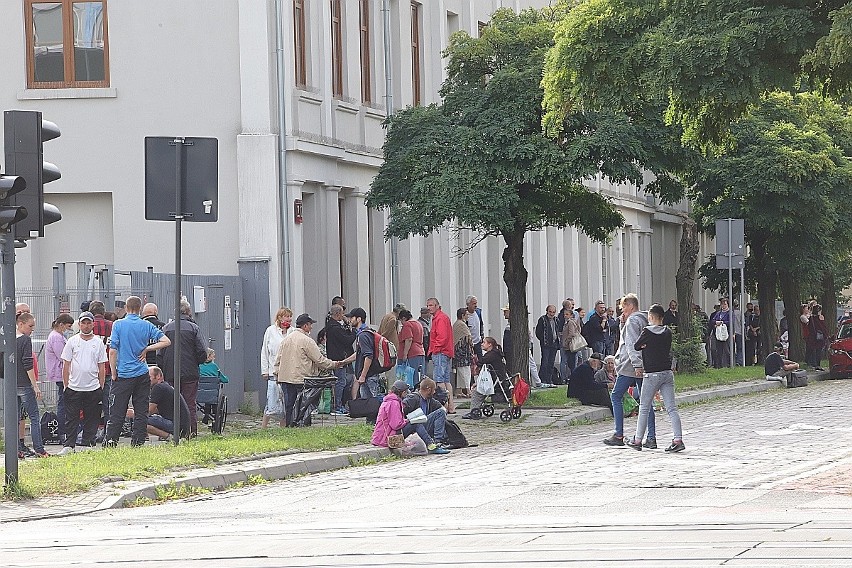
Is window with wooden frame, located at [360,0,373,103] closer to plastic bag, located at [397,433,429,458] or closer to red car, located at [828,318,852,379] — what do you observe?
plastic bag, located at [397,433,429,458]

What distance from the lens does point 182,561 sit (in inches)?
393

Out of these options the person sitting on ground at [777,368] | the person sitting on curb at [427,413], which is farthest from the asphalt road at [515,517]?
the person sitting on ground at [777,368]

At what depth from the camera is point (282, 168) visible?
27578mm

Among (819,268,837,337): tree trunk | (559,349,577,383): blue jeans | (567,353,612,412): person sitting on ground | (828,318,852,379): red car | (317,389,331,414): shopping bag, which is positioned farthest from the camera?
(819,268,837,337): tree trunk

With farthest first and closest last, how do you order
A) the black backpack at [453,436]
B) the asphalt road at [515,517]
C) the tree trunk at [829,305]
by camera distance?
the tree trunk at [829,305] < the black backpack at [453,436] < the asphalt road at [515,517]

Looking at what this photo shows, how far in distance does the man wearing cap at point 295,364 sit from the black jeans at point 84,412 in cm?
320

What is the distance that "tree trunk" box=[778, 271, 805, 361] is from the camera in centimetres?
4328

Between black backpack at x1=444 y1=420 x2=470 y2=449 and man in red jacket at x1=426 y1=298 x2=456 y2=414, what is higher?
man in red jacket at x1=426 y1=298 x2=456 y2=414

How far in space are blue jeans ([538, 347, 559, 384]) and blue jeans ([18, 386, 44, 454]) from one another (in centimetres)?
1758

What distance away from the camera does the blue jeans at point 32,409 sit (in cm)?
1822

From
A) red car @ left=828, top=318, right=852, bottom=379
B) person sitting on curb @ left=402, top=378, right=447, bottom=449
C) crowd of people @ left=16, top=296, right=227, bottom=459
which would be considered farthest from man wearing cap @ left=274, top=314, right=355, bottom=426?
red car @ left=828, top=318, right=852, bottom=379

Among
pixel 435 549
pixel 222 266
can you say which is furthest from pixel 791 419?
pixel 435 549

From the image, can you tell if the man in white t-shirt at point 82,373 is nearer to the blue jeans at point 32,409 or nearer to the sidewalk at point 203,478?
the blue jeans at point 32,409

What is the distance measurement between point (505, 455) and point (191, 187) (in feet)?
16.0
